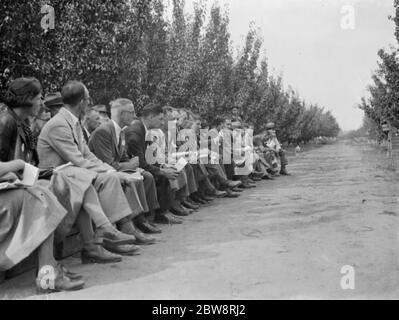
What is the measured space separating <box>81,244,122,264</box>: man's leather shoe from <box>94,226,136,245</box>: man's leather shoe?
4.4 inches

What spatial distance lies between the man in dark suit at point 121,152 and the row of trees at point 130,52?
1.25 metres

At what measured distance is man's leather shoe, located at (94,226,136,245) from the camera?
4.43 meters

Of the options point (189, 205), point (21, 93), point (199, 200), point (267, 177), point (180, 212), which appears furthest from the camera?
point (267, 177)

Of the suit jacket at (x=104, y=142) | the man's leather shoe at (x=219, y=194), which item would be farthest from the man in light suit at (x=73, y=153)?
the man's leather shoe at (x=219, y=194)

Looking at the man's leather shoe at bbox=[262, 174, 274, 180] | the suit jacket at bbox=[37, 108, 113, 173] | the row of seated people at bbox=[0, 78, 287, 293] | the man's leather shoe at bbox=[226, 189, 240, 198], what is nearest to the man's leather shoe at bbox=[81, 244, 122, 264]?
the row of seated people at bbox=[0, 78, 287, 293]

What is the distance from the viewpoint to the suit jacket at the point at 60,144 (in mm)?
4691

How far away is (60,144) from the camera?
184 inches

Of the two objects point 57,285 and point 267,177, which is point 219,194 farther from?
point 57,285

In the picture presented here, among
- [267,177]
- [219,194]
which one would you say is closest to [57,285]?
[219,194]

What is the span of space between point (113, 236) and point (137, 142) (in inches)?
91.0

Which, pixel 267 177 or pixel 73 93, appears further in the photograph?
pixel 267 177
